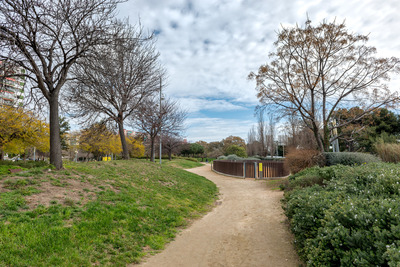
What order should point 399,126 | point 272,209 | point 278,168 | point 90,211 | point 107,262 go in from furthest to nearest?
point 399,126 < point 278,168 < point 272,209 < point 90,211 < point 107,262

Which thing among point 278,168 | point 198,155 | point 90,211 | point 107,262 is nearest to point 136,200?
point 90,211

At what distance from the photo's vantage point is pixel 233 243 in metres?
4.51

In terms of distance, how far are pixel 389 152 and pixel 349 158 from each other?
2.81 meters

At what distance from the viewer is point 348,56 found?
12016 mm

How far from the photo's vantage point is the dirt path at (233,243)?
367cm

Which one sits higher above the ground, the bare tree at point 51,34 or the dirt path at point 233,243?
the bare tree at point 51,34

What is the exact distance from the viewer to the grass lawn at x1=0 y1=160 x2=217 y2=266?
313 cm

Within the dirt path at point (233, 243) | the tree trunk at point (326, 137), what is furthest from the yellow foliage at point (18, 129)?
the tree trunk at point (326, 137)

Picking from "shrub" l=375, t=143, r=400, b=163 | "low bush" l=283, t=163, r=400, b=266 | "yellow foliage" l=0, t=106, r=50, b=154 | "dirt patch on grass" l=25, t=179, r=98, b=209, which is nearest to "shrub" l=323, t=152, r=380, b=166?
"shrub" l=375, t=143, r=400, b=163

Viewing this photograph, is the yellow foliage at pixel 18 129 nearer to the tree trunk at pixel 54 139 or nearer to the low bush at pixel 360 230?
the tree trunk at pixel 54 139

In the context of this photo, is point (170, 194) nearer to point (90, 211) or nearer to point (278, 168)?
point (90, 211)

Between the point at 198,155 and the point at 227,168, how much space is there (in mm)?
42207

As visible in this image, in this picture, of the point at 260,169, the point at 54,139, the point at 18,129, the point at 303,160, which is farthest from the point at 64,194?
the point at 260,169

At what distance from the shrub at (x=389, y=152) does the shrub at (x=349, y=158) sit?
1.39 m
